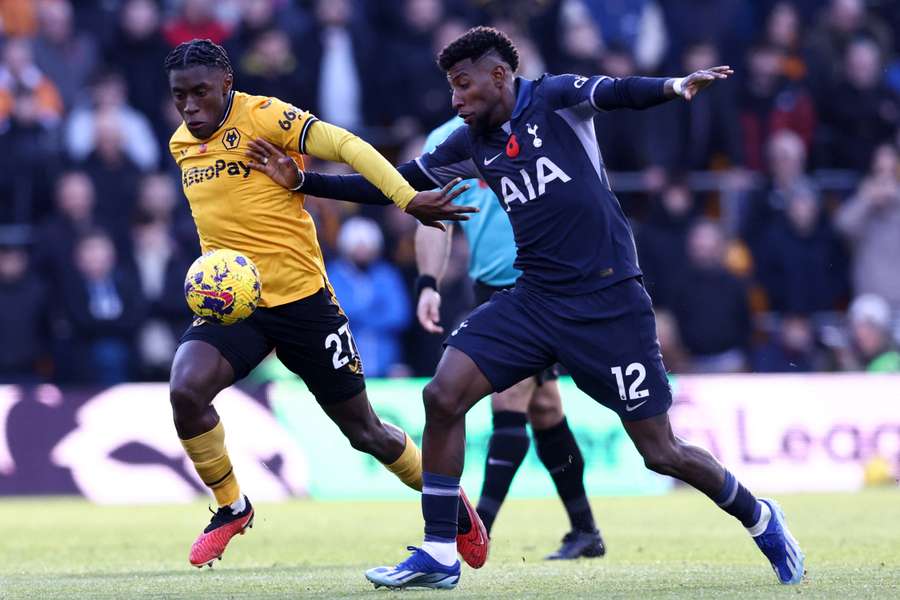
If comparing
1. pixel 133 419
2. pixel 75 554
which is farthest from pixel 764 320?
pixel 75 554

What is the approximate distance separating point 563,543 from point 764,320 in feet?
26.6

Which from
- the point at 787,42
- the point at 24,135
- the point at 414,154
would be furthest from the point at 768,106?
the point at 24,135

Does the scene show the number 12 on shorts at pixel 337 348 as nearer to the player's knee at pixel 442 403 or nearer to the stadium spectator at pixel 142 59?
the player's knee at pixel 442 403

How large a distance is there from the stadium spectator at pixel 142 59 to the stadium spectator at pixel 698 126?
514 cm

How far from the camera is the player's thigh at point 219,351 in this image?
836cm

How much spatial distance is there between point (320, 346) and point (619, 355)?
181cm

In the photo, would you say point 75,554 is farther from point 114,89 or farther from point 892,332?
point 892,332

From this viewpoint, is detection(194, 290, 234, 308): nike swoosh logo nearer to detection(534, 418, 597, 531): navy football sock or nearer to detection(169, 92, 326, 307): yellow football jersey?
detection(169, 92, 326, 307): yellow football jersey

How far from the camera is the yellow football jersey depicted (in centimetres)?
850

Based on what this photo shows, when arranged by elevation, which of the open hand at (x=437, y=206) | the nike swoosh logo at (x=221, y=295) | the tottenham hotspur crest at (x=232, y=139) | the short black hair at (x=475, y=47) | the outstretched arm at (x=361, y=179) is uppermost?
the short black hair at (x=475, y=47)

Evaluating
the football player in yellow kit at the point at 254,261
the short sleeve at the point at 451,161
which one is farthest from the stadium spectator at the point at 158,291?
the short sleeve at the point at 451,161

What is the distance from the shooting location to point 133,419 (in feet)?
48.9

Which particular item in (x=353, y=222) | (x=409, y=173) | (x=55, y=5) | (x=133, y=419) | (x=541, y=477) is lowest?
(x=541, y=477)

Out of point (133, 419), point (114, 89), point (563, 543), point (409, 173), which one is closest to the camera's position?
point (409, 173)
